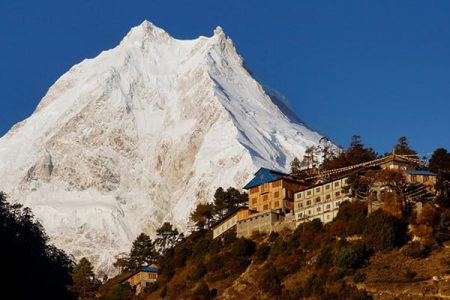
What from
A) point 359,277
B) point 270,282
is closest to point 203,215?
point 270,282

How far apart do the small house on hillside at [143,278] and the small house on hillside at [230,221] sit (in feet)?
27.5

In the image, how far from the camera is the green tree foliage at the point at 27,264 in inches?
4569

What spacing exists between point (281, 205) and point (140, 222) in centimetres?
7799

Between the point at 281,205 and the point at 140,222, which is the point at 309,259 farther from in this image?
the point at 140,222

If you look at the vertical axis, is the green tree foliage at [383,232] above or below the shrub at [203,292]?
above

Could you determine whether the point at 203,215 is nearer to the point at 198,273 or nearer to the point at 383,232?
the point at 198,273

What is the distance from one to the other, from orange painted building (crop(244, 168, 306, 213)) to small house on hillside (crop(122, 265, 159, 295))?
1343 cm

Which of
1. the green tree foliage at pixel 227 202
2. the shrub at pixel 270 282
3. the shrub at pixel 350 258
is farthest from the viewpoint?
the green tree foliage at pixel 227 202

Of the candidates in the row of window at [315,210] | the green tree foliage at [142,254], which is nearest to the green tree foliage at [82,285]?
the green tree foliage at [142,254]

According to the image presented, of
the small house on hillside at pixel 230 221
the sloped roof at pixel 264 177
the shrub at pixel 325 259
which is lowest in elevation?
the shrub at pixel 325 259

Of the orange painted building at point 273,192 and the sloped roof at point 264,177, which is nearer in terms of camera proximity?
the orange painted building at point 273,192

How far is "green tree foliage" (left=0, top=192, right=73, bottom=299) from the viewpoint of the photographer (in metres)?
116

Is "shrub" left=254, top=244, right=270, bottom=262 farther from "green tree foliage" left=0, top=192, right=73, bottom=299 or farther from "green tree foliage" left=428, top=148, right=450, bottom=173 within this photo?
"green tree foliage" left=0, top=192, right=73, bottom=299

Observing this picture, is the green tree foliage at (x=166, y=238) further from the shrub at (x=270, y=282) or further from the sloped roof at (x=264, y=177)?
the shrub at (x=270, y=282)
